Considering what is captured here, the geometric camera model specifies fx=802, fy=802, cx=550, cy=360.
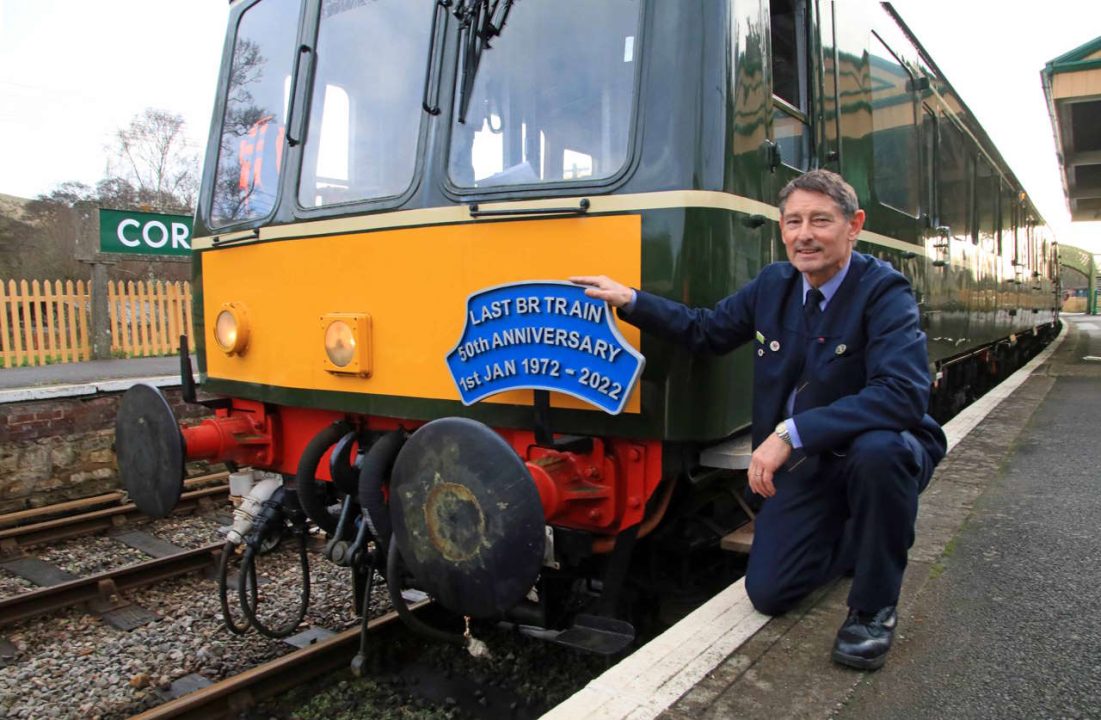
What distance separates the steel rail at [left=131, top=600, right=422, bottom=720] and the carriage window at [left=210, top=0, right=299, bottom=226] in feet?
6.48

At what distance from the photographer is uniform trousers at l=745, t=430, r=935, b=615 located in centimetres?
229

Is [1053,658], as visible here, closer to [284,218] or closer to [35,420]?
[284,218]

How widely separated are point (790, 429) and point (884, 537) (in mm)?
410

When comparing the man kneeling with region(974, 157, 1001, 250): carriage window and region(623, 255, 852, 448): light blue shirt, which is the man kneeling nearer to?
region(623, 255, 852, 448): light blue shirt

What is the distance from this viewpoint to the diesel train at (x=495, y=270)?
101 inches

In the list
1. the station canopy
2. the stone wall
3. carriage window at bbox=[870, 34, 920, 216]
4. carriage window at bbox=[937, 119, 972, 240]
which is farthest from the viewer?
the station canopy

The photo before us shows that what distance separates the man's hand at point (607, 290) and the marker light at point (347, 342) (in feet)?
A: 3.20

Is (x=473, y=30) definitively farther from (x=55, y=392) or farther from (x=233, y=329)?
(x=55, y=392)

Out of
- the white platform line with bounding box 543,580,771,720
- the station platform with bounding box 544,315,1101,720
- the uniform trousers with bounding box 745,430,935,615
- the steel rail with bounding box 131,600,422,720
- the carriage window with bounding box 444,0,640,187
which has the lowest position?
the steel rail with bounding box 131,600,422,720

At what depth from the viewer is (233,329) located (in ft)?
11.8

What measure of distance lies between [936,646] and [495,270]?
183 centimetres

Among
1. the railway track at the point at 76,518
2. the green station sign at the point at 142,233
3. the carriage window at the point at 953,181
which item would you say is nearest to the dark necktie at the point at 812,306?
the carriage window at the point at 953,181

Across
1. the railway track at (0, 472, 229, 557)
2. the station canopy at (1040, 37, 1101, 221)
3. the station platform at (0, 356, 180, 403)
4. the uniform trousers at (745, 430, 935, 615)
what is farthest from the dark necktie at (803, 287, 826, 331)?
the station canopy at (1040, 37, 1101, 221)

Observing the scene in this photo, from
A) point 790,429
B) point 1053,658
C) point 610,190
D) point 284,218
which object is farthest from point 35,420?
point 1053,658
